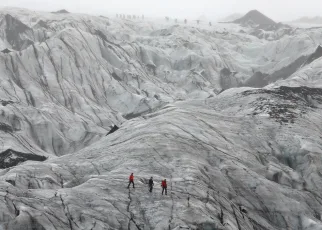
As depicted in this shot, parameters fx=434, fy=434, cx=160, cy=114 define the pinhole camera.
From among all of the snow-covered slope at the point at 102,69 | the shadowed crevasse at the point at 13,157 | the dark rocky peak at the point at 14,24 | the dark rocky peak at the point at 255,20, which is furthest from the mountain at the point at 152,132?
the dark rocky peak at the point at 255,20

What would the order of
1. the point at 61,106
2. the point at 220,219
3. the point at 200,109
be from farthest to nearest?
the point at 61,106 → the point at 200,109 → the point at 220,219

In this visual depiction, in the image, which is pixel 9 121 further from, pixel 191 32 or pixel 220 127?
pixel 191 32

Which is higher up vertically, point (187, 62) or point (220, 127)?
point (220, 127)

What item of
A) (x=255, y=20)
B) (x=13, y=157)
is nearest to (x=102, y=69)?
(x=13, y=157)

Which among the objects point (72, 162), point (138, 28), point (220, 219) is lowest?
point (138, 28)

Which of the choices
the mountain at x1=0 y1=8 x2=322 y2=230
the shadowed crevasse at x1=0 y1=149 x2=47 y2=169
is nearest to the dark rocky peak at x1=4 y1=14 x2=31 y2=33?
the mountain at x1=0 y1=8 x2=322 y2=230

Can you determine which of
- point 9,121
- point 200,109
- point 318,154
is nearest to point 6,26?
point 9,121

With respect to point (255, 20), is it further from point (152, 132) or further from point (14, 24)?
point (152, 132)

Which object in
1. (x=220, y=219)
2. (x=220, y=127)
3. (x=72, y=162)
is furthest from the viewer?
(x=220, y=127)

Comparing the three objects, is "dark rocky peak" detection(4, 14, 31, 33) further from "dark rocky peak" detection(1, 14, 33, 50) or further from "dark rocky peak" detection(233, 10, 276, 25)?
"dark rocky peak" detection(233, 10, 276, 25)
